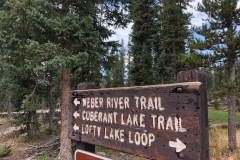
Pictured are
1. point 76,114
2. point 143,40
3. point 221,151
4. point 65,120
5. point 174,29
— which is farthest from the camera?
point 143,40

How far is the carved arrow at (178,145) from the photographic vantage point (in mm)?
1662

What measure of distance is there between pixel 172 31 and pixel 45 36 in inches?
508

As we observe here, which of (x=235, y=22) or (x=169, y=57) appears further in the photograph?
(x=169, y=57)

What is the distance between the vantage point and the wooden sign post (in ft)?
5.36

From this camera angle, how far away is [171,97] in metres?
1.77

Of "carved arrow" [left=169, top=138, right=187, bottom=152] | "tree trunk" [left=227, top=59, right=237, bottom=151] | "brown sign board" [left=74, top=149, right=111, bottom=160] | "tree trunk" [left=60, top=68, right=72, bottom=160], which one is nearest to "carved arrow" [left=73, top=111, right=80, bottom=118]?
"brown sign board" [left=74, top=149, right=111, bottom=160]

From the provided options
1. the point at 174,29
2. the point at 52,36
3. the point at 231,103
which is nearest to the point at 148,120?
the point at 52,36

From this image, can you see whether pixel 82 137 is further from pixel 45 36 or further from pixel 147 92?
pixel 45 36

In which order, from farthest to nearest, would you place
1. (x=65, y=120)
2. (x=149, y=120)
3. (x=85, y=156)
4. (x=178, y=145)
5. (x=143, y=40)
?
(x=143, y=40) < (x=65, y=120) < (x=85, y=156) < (x=149, y=120) < (x=178, y=145)

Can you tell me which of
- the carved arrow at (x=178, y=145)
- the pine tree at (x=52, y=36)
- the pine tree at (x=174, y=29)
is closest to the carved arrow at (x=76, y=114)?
the carved arrow at (x=178, y=145)

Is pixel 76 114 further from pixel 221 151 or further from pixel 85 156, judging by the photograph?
pixel 221 151

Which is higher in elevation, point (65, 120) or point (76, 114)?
point (76, 114)

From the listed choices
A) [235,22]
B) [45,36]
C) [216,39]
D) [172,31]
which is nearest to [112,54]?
[45,36]

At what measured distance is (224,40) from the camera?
11398 millimetres
